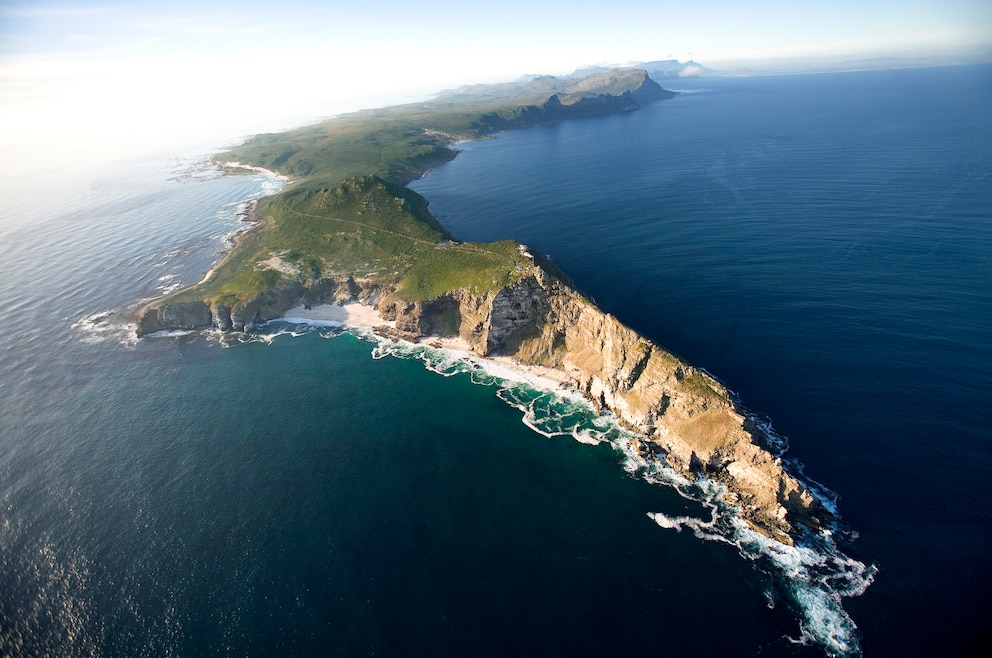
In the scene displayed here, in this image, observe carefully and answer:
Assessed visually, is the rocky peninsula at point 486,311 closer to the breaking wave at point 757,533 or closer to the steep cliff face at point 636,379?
the steep cliff face at point 636,379

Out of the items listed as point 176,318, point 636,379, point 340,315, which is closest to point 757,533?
point 636,379

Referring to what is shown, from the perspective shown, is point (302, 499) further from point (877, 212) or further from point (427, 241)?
point (877, 212)

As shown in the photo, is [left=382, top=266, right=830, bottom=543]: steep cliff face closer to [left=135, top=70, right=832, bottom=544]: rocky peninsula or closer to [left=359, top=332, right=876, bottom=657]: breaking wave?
[left=135, top=70, right=832, bottom=544]: rocky peninsula

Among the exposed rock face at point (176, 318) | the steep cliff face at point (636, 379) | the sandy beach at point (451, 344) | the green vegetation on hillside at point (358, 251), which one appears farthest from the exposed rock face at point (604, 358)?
the green vegetation on hillside at point (358, 251)

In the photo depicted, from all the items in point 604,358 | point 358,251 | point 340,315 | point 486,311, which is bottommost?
point 604,358

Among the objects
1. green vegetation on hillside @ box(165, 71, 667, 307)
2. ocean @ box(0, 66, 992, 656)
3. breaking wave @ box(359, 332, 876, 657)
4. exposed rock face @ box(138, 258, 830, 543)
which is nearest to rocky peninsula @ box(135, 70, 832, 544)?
exposed rock face @ box(138, 258, 830, 543)

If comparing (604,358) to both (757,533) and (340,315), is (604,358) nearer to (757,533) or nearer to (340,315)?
(757,533)

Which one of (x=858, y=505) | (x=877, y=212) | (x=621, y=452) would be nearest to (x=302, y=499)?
(x=621, y=452)
